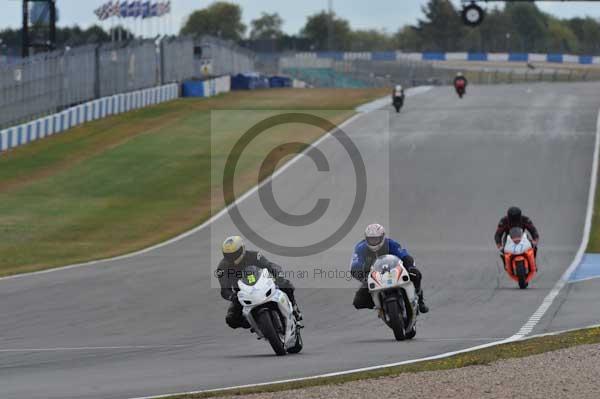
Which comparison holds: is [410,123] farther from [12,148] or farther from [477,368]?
[477,368]

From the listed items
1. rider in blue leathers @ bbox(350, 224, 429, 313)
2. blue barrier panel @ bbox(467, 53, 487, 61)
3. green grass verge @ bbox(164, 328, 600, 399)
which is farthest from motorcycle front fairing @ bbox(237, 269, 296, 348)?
blue barrier panel @ bbox(467, 53, 487, 61)

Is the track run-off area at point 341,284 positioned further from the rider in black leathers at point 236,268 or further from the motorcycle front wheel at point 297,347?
the rider in black leathers at point 236,268

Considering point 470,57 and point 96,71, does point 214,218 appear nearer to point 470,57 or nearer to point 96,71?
point 96,71

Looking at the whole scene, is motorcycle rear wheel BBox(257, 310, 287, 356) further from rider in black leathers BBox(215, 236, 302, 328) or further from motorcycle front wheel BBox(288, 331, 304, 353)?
rider in black leathers BBox(215, 236, 302, 328)

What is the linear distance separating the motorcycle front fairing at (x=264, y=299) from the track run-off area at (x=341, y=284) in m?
0.40

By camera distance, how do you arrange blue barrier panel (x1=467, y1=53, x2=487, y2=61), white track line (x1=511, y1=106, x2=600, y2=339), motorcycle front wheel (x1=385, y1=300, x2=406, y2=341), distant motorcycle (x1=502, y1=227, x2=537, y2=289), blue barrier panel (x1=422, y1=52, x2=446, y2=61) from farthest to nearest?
blue barrier panel (x1=422, y1=52, x2=446, y2=61), blue barrier panel (x1=467, y1=53, x2=487, y2=61), distant motorcycle (x1=502, y1=227, x2=537, y2=289), white track line (x1=511, y1=106, x2=600, y2=339), motorcycle front wheel (x1=385, y1=300, x2=406, y2=341)

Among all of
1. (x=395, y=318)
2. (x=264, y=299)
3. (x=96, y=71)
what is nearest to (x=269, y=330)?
(x=264, y=299)

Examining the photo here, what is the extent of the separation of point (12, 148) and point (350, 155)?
12.5 meters

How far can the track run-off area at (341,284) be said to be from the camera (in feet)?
42.7

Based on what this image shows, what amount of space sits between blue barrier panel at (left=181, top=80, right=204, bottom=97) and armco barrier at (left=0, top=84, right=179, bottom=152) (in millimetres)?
1294

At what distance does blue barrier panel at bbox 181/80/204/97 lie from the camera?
225 ft

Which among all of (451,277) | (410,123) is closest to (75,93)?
(410,123)

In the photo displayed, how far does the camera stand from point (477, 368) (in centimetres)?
1157

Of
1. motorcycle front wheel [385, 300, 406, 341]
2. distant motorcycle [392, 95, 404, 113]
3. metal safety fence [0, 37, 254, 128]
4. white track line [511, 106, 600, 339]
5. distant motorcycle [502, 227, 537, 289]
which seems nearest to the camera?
motorcycle front wheel [385, 300, 406, 341]
